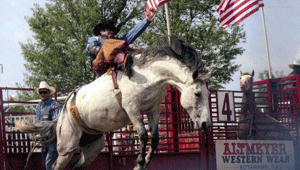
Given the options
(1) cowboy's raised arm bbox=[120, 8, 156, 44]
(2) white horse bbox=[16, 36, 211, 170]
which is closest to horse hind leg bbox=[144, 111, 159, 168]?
(2) white horse bbox=[16, 36, 211, 170]

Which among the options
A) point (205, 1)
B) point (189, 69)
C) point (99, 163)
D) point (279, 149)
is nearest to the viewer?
point (189, 69)

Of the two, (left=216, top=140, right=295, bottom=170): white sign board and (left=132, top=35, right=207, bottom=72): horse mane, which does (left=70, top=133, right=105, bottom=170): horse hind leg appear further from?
(left=216, top=140, right=295, bottom=170): white sign board

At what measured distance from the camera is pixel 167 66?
5.39m

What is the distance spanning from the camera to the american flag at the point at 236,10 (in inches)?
461

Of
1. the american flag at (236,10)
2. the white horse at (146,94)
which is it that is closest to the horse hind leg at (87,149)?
the white horse at (146,94)

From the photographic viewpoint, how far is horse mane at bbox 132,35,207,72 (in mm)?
5461

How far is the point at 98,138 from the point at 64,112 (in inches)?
25.8

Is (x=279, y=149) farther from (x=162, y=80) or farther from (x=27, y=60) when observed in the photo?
(x=27, y=60)

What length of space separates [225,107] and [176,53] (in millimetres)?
3459

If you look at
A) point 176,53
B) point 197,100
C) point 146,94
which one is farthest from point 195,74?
point 146,94

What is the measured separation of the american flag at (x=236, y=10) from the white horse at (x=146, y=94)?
6555 mm

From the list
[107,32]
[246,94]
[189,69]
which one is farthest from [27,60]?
[189,69]

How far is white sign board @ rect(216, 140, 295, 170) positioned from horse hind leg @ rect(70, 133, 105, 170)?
292 cm

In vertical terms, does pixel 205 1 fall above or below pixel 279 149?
above
